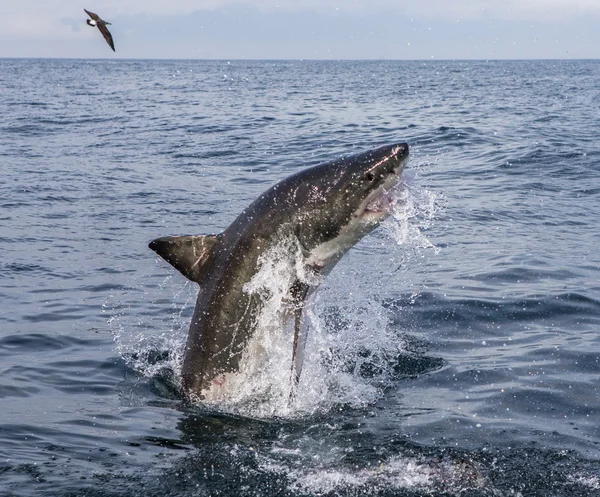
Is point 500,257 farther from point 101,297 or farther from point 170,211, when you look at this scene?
point 170,211

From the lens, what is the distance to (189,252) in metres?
7.44

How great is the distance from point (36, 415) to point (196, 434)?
159cm

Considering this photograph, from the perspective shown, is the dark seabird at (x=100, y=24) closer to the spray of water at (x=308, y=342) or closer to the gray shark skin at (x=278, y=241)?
the spray of water at (x=308, y=342)

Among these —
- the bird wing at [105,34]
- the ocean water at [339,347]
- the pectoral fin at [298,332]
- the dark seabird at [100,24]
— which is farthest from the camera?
the bird wing at [105,34]

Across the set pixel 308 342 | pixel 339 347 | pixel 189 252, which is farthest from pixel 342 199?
pixel 339 347

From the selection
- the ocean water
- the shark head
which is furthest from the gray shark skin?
the ocean water

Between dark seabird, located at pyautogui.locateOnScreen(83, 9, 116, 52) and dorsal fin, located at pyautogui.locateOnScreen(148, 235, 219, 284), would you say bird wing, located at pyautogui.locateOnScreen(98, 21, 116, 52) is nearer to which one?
dark seabird, located at pyautogui.locateOnScreen(83, 9, 116, 52)

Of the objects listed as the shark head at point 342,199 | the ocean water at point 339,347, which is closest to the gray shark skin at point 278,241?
the shark head at point 342,199

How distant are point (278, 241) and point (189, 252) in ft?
2.49

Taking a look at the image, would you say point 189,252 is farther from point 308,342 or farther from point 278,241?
point 308,342

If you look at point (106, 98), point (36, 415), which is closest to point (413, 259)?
point (36, 415)

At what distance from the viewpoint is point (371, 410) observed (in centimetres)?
781

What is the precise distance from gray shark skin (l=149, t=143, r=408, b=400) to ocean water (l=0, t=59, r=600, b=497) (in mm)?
293

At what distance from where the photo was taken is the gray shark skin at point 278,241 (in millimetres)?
7461
